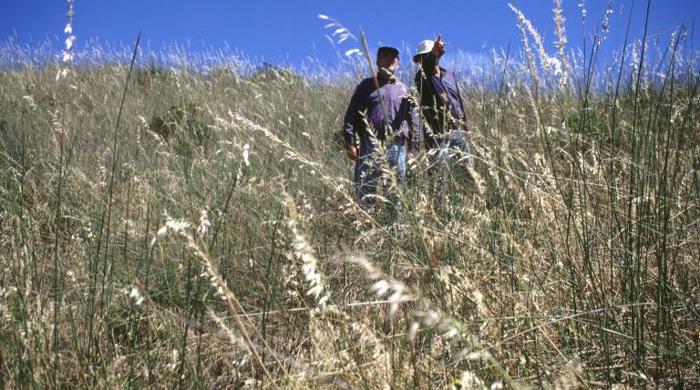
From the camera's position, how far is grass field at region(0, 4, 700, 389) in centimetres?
113

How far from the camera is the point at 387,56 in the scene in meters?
3.65

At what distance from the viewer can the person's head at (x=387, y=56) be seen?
3617mm

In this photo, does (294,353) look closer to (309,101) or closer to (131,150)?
(131,150)

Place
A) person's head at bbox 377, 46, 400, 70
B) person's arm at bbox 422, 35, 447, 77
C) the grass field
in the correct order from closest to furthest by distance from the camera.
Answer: the grass field → person's arm at bbox 422, 35, 447, 77 → person's head at bbox 377, 46, 400, 70

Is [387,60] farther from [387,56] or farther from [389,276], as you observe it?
[389,276]

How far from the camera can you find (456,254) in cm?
175

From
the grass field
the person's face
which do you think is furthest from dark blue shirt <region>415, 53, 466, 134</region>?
the grass field

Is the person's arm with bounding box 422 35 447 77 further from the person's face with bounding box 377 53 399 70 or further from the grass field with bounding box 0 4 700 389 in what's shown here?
the grass field with bounding box 0 4 700 389

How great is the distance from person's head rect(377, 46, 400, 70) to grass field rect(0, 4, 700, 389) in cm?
92

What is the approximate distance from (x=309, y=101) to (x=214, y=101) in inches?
49.5

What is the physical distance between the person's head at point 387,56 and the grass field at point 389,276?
925 millimetres

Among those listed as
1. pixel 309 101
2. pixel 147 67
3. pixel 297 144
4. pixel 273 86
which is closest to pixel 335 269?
pixel 297 144

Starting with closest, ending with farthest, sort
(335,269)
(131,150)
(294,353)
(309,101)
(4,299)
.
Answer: (4,299), (294,353), (335,269), (131,150), (309,101)

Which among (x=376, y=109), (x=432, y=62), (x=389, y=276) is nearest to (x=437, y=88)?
(x=432, y=62)
